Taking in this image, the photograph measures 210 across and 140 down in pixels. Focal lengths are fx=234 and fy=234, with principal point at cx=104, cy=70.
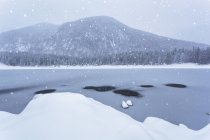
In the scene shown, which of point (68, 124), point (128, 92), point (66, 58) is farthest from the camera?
point (66, 58)

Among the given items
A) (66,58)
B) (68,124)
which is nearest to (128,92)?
(66,58)

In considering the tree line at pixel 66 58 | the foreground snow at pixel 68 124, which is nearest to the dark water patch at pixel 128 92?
the tree line at pixel 66 58

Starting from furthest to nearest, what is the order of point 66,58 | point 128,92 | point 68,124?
point 66,58 → point 128,92 → point 68,124

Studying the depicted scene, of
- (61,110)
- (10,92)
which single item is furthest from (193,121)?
(10,92)

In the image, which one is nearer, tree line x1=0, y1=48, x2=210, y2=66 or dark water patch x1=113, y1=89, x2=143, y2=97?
tree line x1=0, y1=48, x2=210, y2=66

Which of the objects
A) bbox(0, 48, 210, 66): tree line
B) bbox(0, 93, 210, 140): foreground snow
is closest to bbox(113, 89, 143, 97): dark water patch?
bbox(0, 48, 210, 66): tree line

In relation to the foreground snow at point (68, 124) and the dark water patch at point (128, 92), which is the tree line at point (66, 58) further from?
the foreground snow at point (68, 124)

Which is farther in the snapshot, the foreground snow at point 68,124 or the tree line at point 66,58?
the tree line at point 66,58

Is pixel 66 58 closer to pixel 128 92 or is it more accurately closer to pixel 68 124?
pixel 128 92

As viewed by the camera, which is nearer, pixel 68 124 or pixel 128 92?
pixel 68 124

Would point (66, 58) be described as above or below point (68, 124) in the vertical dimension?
above

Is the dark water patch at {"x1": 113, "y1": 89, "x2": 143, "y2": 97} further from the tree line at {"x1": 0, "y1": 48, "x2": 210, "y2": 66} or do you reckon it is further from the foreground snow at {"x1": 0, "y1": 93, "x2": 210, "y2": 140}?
the foreground snow at {"x1": 0, "y1": 93, "x2": 210, "y2": 140}

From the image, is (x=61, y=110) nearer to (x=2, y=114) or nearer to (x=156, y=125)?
(x=2, y=114)

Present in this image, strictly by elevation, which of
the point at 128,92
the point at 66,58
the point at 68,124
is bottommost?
the point at 128,92
